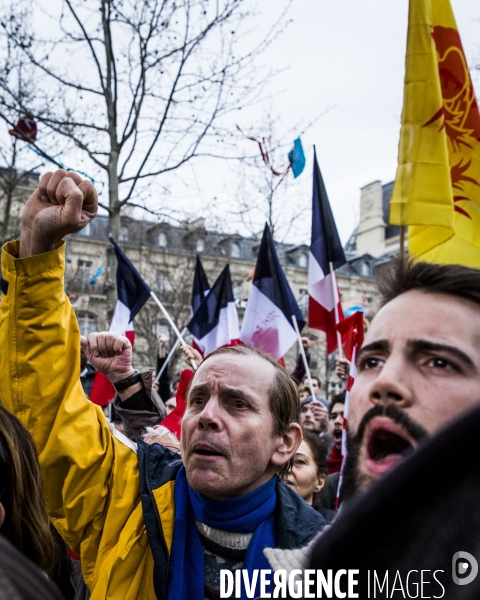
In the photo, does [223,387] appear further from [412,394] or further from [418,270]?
[412,394]

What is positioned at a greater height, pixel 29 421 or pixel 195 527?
pixel 29 421

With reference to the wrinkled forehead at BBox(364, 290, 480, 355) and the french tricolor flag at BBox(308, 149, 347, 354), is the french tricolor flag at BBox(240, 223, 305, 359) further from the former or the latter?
the wrinkled forehead at BBox(364, 290, 480, 355)

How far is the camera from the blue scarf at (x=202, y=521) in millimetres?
1921

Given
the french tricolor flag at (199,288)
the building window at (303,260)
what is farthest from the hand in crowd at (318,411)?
the building window at (303,260)

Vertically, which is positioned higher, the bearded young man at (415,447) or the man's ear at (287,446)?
the bearded young man at (415,447)

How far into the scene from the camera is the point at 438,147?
3.84 metres

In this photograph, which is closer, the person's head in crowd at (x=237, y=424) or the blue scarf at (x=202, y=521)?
the blue scarf at (x=202, y=521)

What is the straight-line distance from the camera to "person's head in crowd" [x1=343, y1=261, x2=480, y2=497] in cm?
119

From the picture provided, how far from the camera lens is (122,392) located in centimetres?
290

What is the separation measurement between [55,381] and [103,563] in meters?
0.59

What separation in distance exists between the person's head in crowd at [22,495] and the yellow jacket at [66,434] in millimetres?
60

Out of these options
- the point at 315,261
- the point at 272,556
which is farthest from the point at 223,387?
the point at 315,261

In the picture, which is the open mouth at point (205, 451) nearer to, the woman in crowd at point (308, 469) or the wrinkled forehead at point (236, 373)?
the wrinkled forehead at point (236, 373)

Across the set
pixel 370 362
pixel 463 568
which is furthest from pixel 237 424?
pixel 463 568
